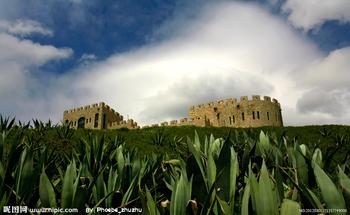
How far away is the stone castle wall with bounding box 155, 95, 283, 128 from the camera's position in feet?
143

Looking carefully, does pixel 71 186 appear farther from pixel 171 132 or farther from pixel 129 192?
pixel 171 132

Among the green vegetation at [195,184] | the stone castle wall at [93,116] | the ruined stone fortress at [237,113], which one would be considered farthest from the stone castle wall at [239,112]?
the green vegetation at [195,184]

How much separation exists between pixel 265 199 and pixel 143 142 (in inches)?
505

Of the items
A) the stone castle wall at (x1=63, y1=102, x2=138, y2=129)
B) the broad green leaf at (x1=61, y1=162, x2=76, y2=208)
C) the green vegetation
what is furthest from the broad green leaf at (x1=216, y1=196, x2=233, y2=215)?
the stone castle wall at (x1=63, y1=102, x2=138, y2=129)

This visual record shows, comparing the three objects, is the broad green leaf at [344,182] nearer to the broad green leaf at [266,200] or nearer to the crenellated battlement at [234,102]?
the broad green leaf at [266,200]

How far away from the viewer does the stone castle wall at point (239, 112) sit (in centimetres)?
4359

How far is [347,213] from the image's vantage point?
Result: 4.25ft

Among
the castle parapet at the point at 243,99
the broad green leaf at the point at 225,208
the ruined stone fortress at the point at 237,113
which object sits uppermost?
the castle parapet at the point at 243,99

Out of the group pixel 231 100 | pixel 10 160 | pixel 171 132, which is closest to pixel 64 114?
pixel 231 100

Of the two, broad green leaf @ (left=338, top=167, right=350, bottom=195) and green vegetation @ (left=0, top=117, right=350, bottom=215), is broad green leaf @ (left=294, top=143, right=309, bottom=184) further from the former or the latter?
broad green leaf @ (left=338, top=167, right=350, bottom=195)

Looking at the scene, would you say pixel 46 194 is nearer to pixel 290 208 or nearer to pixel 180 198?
pixel 180 198

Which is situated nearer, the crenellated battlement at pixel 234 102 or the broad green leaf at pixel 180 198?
the broad green leaf at pixel 180 198

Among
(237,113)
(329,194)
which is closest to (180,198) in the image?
(329,194)

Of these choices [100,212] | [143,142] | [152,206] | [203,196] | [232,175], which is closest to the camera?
[152,206]
